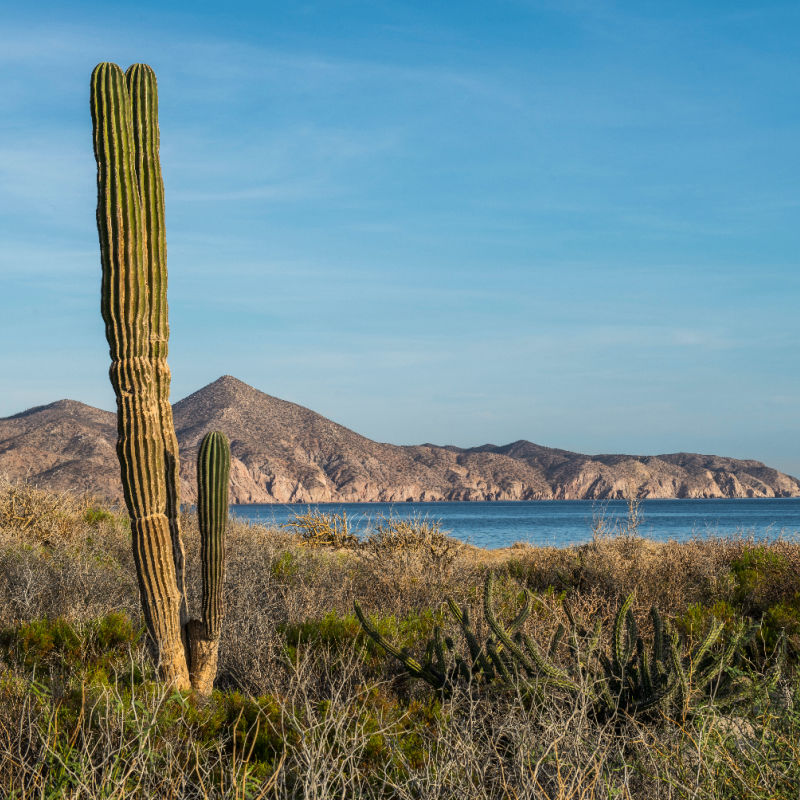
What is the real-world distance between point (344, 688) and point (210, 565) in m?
1.33

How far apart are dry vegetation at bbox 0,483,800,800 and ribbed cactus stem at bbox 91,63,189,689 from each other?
0.40m

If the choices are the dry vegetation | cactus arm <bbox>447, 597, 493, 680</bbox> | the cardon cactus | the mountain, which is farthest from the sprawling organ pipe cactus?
the mountain

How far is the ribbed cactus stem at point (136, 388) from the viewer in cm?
605

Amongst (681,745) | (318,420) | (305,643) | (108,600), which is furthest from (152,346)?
(318,420)

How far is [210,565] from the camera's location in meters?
6.19

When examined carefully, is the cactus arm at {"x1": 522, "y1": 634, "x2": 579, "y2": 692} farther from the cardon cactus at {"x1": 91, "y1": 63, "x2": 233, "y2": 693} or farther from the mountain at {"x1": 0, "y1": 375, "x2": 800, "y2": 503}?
the mountain at {"x1": 0, "y1": 375, "x2": 800, "y2": 503}

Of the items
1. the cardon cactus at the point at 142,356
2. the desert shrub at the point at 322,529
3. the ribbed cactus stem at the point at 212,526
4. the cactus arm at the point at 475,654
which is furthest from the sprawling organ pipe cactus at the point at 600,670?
the desert shrub at the point at 322,529

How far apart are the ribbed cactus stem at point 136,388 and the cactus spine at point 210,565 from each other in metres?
0.13

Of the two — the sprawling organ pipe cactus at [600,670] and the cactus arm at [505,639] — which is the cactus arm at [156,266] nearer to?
the sprawling organ pipe cactus at [600,670]

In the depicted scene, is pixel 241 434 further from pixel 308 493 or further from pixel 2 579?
pixel 2 579

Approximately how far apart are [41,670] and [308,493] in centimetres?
7502

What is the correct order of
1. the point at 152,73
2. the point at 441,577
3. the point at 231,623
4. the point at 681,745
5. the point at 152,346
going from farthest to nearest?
the point at 441,577 → the point at 231,623 → the point at 152,73 → the point at 152,346 → the point at 681,745

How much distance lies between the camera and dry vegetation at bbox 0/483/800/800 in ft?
12.2

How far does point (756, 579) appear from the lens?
980cm
